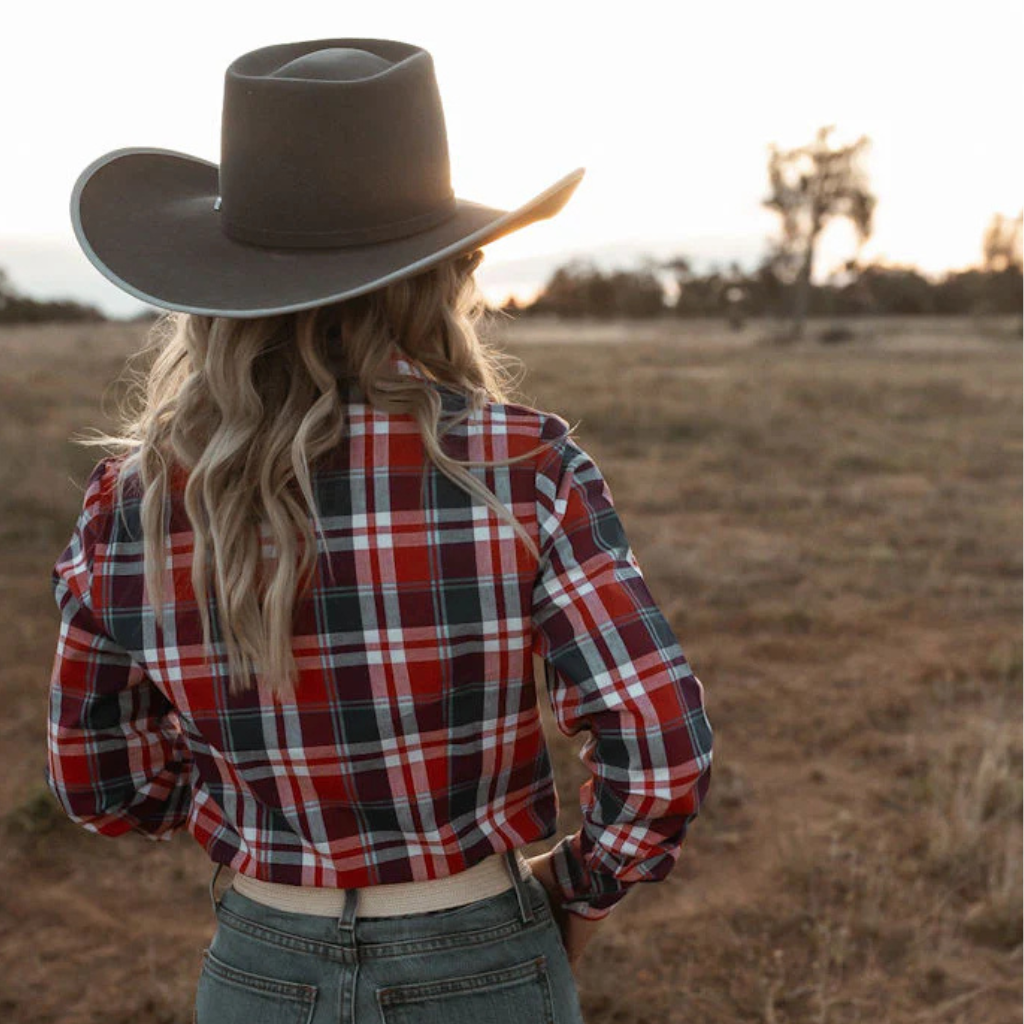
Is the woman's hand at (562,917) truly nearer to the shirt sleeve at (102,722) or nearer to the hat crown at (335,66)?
the shirt sleeve at (102,722)

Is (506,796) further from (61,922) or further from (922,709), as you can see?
(922,709)

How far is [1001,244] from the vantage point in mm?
46406

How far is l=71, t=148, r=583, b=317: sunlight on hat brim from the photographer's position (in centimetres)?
119

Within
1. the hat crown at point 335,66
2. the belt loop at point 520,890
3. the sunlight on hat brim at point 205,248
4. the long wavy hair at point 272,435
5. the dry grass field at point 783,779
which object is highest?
the hat crown at point 335,66

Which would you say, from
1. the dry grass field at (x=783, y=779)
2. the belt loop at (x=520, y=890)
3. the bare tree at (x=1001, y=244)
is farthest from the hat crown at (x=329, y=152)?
the bare tree at (x=1001, y=244)

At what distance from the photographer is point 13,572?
659 cm

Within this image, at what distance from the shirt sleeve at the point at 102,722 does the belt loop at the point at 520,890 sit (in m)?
0.42

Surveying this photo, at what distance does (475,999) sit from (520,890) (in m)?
0.12

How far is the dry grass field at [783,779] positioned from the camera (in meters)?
3.01

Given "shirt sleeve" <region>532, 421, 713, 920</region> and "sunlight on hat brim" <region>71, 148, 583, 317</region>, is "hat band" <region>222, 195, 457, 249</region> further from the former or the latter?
"shirt sleeve" <region>532, 421, 713, 920</region>

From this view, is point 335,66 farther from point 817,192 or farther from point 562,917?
point 817,192

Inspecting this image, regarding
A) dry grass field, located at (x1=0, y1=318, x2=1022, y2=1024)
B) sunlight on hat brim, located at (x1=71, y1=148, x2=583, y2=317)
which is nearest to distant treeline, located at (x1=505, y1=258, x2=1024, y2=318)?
dry grass field, located at (x1=0, y1=318, x2=1022, y2=1024)

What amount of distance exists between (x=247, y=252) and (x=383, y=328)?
0.21 m

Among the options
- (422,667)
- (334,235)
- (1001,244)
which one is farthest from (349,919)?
(1001,244)
